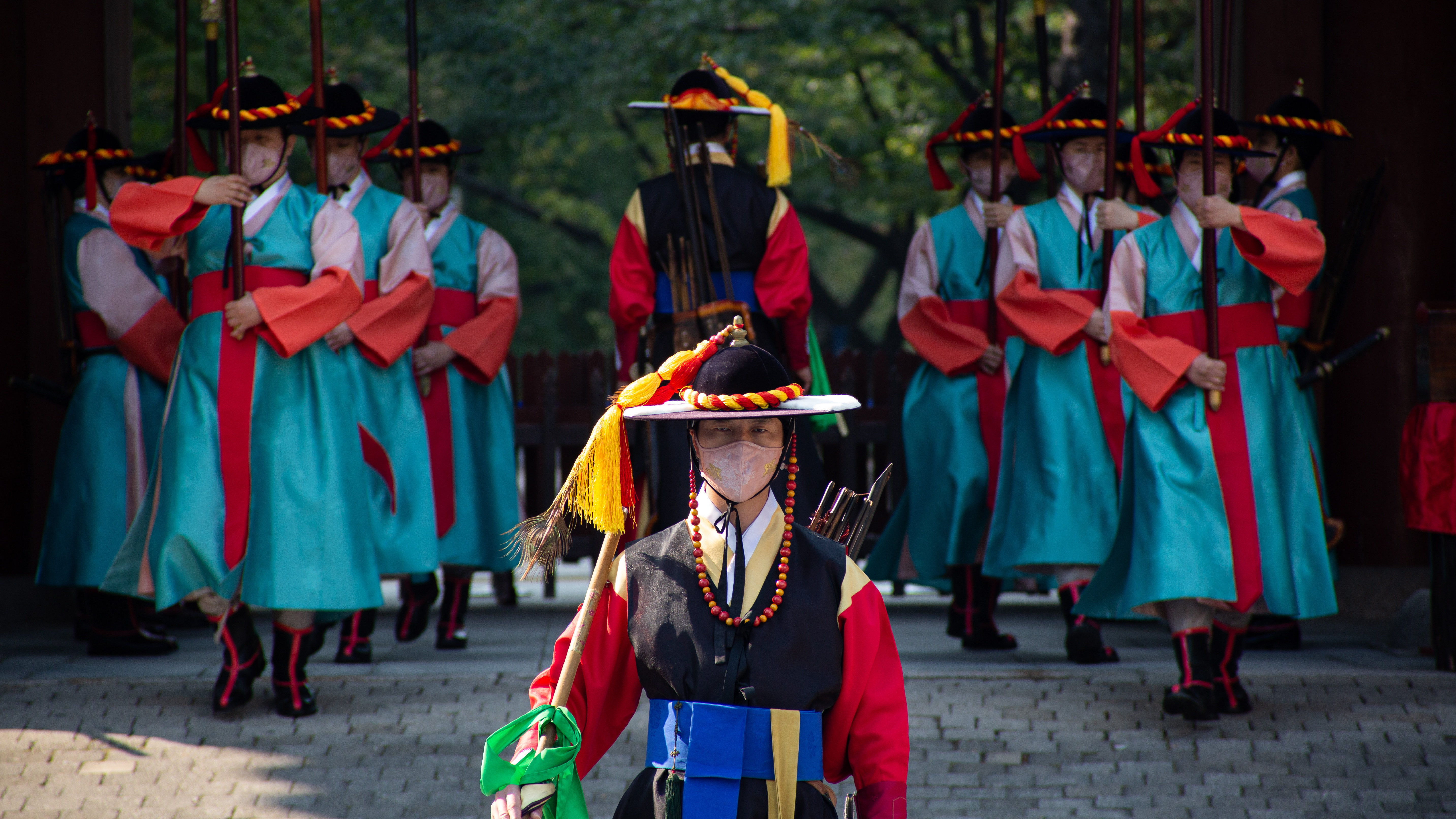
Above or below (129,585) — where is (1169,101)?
above

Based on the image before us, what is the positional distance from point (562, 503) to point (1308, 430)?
3447mm

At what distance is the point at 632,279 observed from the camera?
567cm

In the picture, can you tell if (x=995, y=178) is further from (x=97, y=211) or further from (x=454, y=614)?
(x=97, y=211)

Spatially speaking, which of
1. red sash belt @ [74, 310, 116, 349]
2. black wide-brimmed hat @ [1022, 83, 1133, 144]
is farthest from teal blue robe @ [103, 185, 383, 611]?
black wide-brimmed hat @ [1022, 83, 1133, 144]

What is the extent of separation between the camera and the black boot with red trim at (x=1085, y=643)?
555 cm

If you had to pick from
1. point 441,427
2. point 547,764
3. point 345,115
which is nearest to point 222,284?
point 345,115

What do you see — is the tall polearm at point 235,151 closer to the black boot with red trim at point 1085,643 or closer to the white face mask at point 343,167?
the white face mask at point 343,167

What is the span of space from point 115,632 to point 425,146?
2.50m

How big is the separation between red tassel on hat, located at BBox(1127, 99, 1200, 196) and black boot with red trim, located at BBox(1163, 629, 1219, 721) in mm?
1592

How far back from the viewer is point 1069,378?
5.93 metres

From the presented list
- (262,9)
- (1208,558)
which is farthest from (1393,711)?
(262,9)

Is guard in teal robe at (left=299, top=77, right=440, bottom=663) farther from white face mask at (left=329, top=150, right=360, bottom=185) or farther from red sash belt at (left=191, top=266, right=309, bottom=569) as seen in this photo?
red sash belt at (left=191, top=266, right=309, bottom=569)

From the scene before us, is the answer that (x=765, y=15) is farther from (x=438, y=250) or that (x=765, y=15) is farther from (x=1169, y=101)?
(x=438, y=250)

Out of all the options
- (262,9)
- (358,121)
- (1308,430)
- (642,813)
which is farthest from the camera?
(262,9)
